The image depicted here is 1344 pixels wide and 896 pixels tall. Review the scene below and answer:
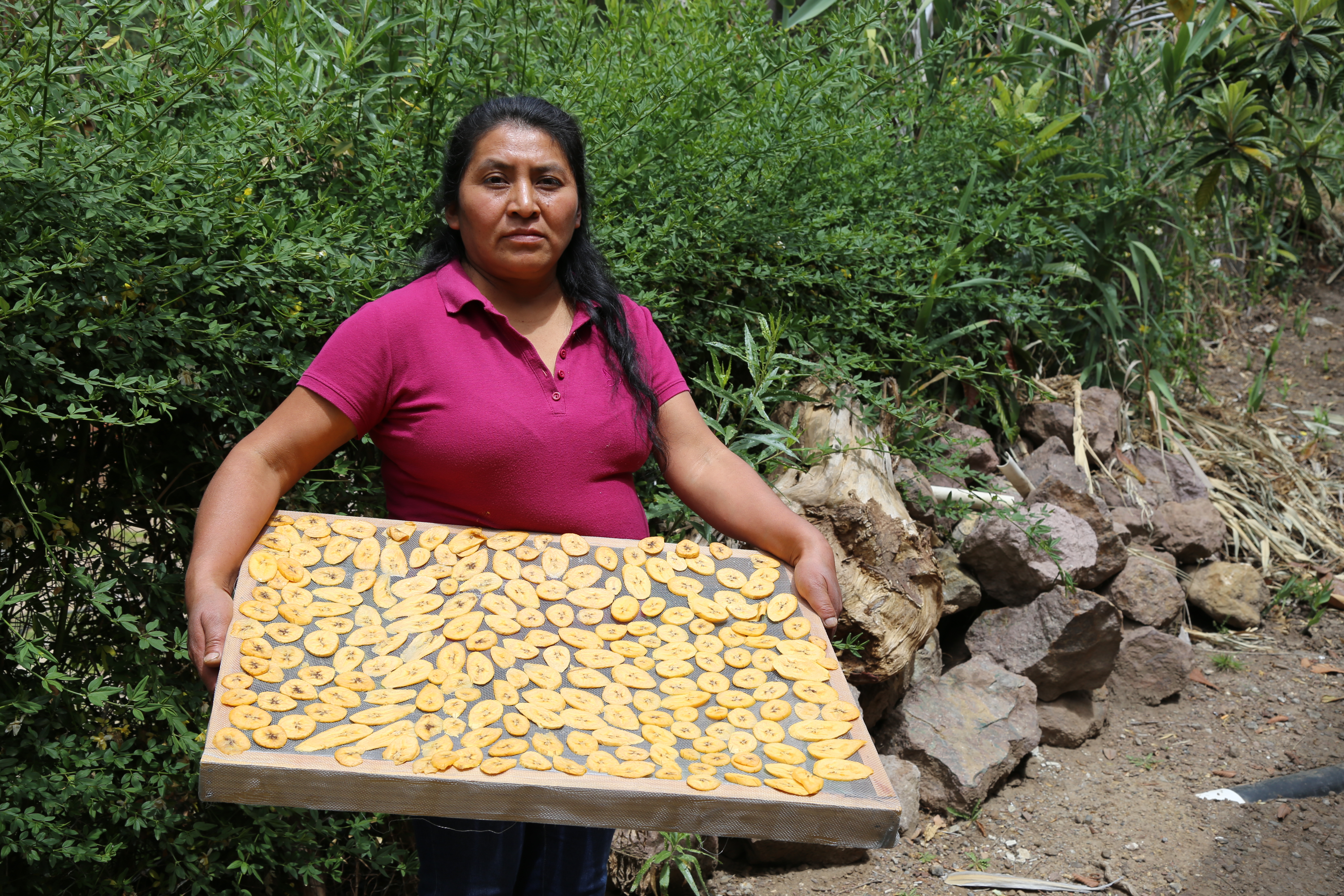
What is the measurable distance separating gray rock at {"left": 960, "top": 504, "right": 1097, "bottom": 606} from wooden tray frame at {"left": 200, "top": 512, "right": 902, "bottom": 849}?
2048 millimetres

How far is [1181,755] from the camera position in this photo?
131 inches

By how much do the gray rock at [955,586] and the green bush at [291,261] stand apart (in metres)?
0.37

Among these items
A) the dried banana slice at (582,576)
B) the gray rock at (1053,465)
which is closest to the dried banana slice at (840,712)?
the dried banana slice at (582,576)

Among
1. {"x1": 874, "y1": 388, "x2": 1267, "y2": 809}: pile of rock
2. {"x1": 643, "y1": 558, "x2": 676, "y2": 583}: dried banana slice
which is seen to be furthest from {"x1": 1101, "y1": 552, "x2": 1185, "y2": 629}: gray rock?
{"x1": 643, "y1": 558, "x2": 676, "y2": 583}: dried banana slice

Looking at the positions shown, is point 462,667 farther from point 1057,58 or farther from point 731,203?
point 1057,58

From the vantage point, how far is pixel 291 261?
2.00m

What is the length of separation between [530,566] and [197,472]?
84 centimetres

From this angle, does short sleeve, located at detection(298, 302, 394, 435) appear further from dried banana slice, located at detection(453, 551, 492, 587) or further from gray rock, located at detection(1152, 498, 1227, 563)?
gray rock, located at detection(1152, 498, 1227, 563)

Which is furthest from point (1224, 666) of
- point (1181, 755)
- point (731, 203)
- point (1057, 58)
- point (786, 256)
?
point (1057, 58)

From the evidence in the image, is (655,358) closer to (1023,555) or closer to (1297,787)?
(1023,555)

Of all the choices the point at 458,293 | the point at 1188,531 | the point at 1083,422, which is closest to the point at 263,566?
the point at 458,293

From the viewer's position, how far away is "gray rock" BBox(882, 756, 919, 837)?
9.39 ft

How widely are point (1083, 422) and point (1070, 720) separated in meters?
1.38

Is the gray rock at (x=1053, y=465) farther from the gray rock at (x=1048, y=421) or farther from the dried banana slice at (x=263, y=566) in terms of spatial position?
the dried banana slice at (x=263, y=566)
